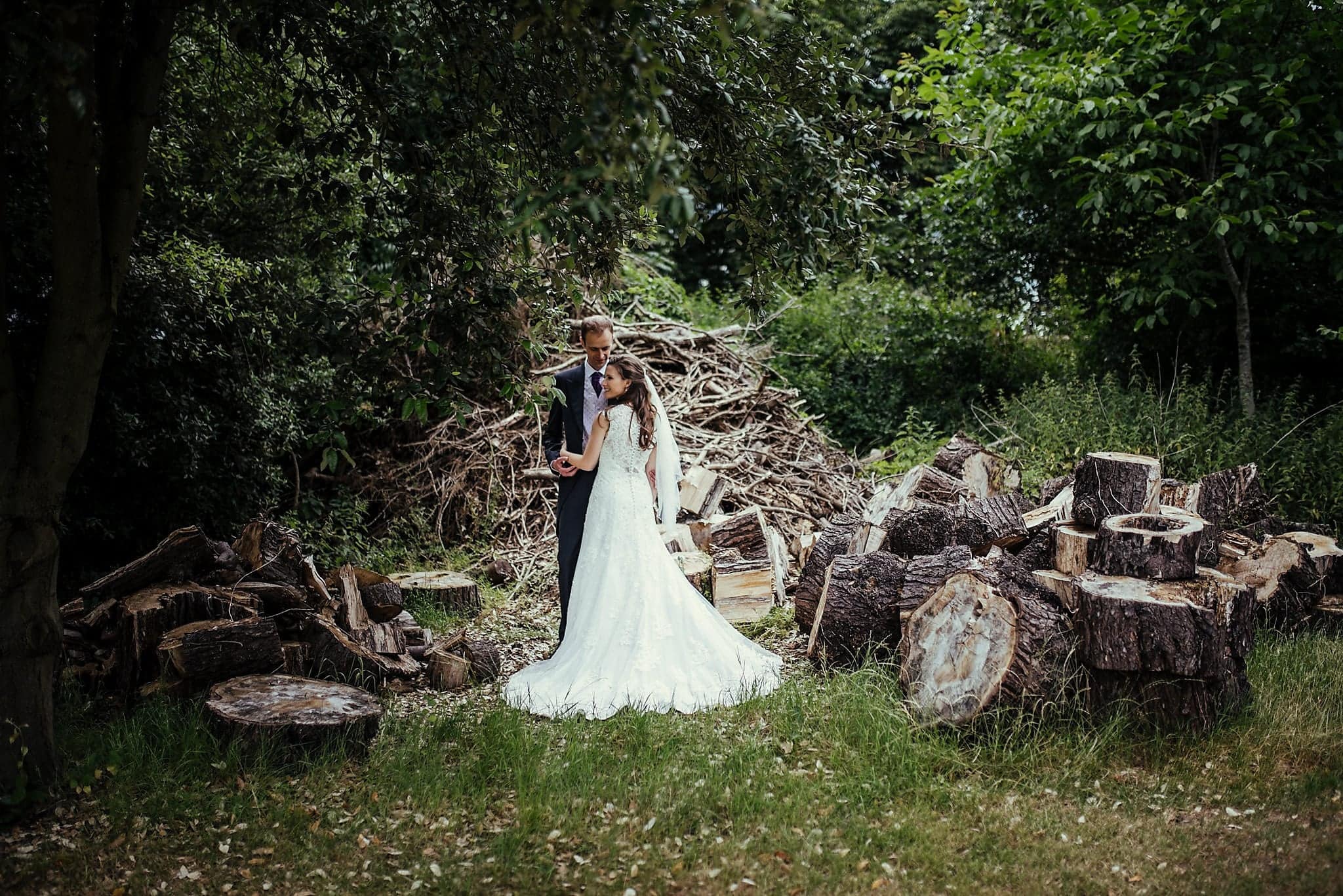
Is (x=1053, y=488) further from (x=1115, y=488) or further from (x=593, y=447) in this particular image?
(x=593, y=447)

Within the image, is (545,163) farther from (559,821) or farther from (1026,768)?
(1026,768)

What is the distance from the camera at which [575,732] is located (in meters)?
4.55

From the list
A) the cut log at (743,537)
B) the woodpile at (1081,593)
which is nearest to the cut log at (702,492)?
the cut log at (743,537)

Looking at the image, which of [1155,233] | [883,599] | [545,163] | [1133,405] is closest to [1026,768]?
[883,599]

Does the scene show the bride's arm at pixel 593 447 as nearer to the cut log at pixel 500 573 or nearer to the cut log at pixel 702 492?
the cut log at pixel 500 573

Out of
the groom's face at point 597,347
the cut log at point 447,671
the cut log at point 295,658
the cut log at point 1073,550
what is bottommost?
the cut log at point 447,671

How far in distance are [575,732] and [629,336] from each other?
5.92m

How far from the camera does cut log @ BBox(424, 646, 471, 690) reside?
5414 mm

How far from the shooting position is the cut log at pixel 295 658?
16.2 feet

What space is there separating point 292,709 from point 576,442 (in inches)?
89.6

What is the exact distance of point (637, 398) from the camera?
18.1 ft

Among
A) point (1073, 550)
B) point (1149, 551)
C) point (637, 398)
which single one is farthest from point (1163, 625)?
point (637, 398)

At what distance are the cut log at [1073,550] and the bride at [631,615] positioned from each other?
173 cm

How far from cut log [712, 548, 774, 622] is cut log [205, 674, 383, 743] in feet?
8.93
